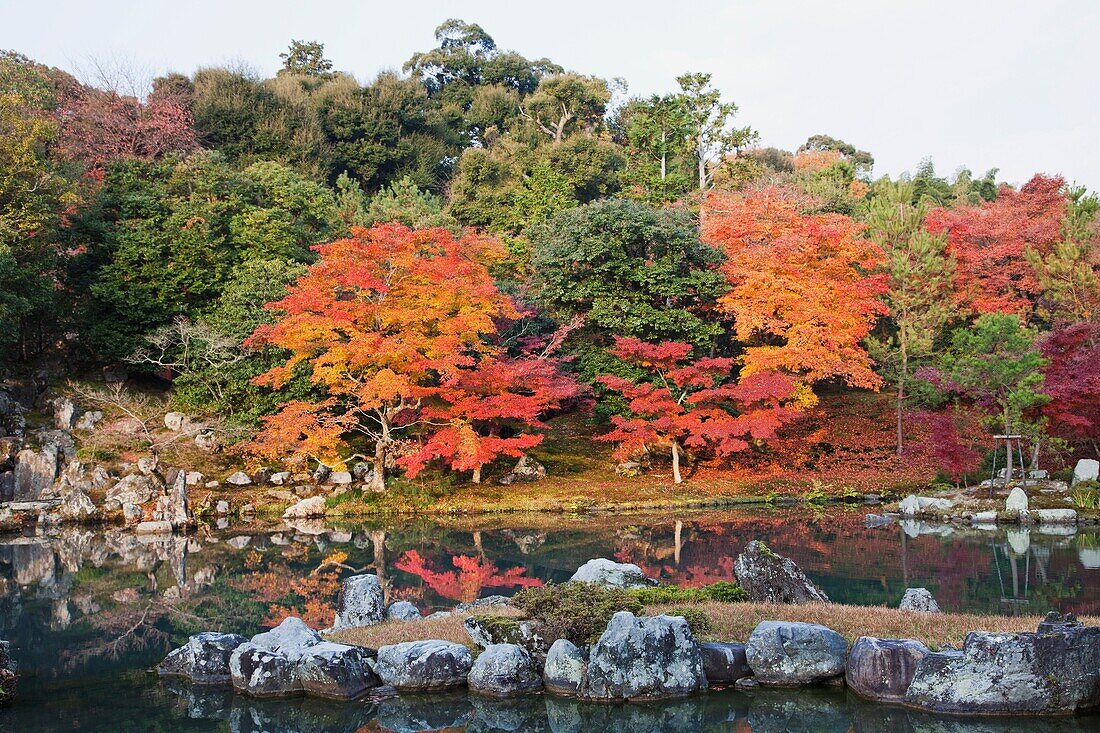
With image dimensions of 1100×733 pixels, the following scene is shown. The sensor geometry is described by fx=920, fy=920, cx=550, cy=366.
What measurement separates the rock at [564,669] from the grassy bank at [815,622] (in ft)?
2.93

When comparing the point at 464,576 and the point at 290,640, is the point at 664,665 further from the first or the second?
the point at 464,576

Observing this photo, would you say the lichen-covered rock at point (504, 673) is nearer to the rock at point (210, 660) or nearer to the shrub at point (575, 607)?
the shrub at point (575, 607)

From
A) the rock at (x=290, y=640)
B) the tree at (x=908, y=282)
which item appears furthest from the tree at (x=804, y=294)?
the rock at (x=290, y=640)

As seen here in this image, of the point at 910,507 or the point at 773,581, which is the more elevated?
the point at 773,581

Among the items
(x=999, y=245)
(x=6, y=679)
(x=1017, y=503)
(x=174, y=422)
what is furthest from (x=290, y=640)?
(x=999, y=245)

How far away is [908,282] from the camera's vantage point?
2302 centimetres

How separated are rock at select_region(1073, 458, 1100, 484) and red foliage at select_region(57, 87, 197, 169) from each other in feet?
80.7

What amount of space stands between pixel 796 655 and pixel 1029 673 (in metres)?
1.66

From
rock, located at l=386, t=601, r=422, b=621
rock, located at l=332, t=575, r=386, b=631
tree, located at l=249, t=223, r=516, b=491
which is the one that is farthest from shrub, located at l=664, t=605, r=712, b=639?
tree, located at l=249, t=223, r=516, b=491

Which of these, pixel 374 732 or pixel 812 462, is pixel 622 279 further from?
pixel 374 732

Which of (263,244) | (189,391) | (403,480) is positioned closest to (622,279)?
(403,480)

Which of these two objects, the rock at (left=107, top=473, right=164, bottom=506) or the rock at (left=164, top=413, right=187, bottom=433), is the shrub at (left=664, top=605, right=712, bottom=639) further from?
the rock at (left=164, top=413, right=187, bottom=433)

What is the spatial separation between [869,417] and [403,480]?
12.7 m

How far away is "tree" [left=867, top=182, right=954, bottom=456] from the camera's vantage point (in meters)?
22.2
